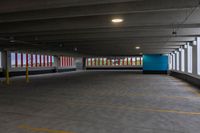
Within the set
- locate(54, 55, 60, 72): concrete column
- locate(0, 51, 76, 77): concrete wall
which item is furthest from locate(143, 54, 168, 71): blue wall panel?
locate(0, 51, 76, 77): concrete wall

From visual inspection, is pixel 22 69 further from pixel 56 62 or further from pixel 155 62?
pixel 155 62

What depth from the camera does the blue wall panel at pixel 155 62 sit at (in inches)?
1059

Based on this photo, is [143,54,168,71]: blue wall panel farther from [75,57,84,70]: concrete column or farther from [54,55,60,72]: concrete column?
[75,57,84,70]: concrete column

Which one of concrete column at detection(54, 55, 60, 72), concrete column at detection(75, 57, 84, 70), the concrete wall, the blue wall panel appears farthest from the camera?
concrete column at detection(75, 57, 84, 70)

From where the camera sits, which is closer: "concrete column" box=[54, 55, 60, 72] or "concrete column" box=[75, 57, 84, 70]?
"concrete column" box=[54, 55, 60, 72]

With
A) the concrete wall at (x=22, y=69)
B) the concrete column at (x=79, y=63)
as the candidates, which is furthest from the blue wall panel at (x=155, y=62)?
the concrete column at (x=79, y=63)

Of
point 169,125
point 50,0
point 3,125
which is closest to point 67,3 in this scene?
point 50,0

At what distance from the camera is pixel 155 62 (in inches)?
1073

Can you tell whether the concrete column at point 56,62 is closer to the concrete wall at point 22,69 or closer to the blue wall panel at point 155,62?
the concrete wall at point 22,69

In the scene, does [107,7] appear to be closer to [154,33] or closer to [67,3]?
[67,3]

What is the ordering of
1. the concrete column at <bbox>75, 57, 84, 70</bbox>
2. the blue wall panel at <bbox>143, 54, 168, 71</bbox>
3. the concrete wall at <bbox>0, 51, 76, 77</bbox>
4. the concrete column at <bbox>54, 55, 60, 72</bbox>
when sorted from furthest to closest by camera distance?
1. the concrete column at <bbox>75, 57, 84, 70</bbox>
2. the concrete column at <bbox>54, 55, 60, 72</bbox>
3. the blue wall panel at <bbox>143, 54, 168, 71</bbox>
4. the concrete wall at <bbox>0, 51, 76, 77</bbox>

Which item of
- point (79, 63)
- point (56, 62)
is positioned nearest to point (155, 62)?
point (56, 62)

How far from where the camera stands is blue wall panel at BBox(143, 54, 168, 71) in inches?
1059

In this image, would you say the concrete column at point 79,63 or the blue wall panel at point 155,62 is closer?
the blue wall panel at point 155,62
